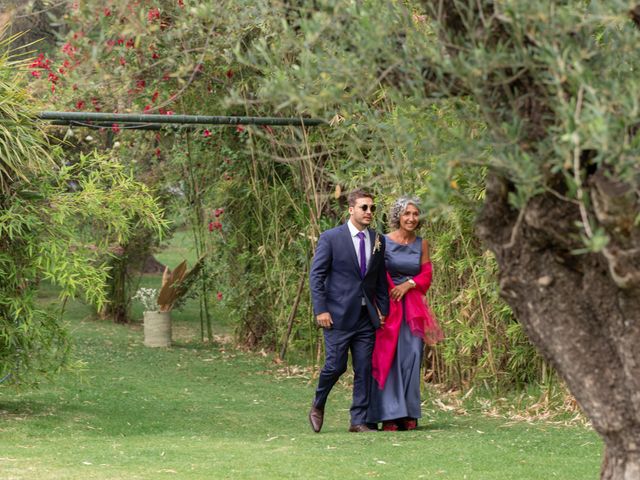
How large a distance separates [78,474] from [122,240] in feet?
9.25

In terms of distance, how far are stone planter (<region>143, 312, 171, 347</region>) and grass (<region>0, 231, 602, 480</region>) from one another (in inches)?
46.2

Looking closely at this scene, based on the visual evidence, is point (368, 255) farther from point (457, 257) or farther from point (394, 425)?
point (457, 257)

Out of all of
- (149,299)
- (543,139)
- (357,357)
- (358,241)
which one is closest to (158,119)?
(358,241)

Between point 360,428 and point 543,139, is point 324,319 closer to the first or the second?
point 360,428

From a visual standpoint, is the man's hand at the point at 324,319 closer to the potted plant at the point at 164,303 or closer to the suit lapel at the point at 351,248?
the suit lapel at the point at 351,248

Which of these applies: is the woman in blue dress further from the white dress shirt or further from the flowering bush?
the flowering bush

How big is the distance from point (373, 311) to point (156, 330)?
5986mm

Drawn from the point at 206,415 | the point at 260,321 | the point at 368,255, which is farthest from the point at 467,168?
the point at 260,321

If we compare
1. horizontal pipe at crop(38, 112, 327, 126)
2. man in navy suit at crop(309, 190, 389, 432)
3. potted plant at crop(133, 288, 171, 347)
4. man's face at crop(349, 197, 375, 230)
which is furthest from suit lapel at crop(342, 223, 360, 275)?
potted plant at crop(133, 288, 171, 347)

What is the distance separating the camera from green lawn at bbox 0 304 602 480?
20.5 feet

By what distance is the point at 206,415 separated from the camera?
905 centimetres

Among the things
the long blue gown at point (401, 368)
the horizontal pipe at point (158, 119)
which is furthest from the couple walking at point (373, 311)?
the horizontal pipe at point (158, 119)

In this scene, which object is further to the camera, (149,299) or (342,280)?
(149,299)

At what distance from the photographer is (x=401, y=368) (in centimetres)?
815
